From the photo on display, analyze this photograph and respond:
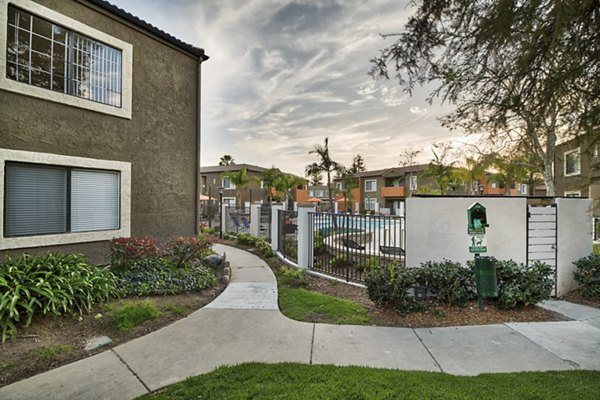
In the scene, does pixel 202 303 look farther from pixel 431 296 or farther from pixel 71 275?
pixel 431 296

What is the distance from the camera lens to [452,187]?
33844 mm

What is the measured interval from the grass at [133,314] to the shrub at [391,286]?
3966 millimetres

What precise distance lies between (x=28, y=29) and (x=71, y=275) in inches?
218

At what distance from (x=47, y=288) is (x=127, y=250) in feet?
7.04

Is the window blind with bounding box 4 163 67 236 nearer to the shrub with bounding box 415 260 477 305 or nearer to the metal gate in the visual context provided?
the shrub with bounding box 415 260 477 305

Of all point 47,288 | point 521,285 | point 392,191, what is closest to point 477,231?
point 521,285

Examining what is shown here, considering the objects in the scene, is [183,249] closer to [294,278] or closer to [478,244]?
[294,278]

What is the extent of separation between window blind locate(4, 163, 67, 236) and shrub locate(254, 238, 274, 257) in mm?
A: 6346

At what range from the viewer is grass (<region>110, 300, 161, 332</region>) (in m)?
4.59

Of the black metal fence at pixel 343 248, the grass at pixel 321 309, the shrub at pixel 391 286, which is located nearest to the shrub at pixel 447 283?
the shrub at pixel 391 286

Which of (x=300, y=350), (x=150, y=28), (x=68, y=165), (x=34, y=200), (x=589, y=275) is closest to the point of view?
(x=300, y=350)

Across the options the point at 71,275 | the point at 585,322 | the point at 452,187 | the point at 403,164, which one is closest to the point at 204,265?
the point at 71,275

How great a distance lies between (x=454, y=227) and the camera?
6133 millimetres

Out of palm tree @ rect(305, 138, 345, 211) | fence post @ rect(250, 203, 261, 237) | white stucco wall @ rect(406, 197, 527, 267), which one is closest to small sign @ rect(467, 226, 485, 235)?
white stucco wall @ rect(406, 197, 527, 267)
